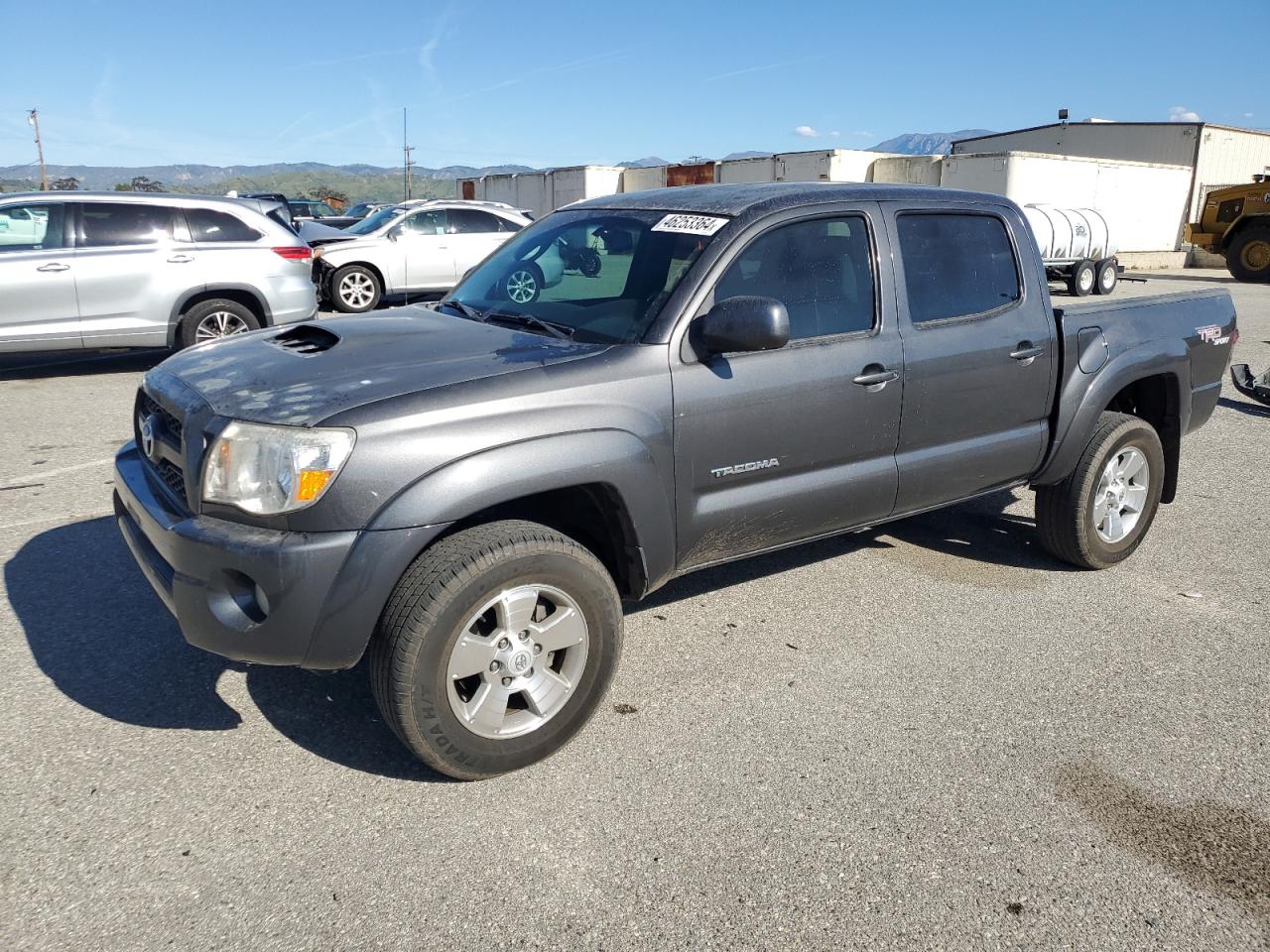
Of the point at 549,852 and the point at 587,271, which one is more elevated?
the point at 587,271

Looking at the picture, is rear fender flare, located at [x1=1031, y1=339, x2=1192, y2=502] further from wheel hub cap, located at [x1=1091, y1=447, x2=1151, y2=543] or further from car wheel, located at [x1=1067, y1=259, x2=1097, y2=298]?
car wheel, located at [x1=1067, y1=259, x2=1097, y2=298]

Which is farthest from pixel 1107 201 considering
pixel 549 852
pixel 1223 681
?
pixel 549 852

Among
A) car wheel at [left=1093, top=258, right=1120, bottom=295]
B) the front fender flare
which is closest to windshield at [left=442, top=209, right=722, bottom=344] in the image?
the front fender flare

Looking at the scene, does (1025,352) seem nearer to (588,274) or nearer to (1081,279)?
(588,274)

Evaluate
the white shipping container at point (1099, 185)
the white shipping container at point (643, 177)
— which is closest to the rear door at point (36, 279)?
the white shipping container at point (1099, 185)

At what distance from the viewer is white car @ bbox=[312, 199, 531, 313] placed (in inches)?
548

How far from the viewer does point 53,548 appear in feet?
15.6

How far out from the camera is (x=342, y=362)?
3188mm

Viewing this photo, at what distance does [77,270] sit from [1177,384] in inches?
346

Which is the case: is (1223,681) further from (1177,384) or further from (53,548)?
(53,548)

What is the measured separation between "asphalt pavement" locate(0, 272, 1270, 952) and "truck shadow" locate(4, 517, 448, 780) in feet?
0.05

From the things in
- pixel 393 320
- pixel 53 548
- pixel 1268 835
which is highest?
pixel 393 320

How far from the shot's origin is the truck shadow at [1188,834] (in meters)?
2.64

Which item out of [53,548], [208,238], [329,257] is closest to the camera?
[53,548]
